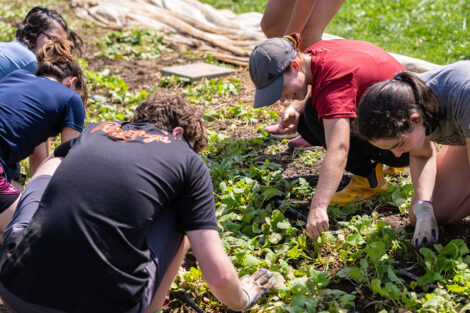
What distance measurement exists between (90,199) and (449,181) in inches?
74.3

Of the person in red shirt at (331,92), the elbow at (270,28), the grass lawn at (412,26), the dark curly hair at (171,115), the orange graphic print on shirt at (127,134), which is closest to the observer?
the orange graphic print on shirt at (127,134)

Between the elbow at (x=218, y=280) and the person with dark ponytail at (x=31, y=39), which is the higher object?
the person with dark ponytail at (x=31, y=39)

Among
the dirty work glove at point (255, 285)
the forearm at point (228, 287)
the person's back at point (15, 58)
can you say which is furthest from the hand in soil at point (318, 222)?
the person's back at point (15, 58)

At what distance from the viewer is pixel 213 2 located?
29.4 feet

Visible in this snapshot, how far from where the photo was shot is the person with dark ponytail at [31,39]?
11.4ft

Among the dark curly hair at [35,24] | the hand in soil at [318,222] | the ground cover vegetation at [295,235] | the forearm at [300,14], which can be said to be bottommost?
the ground cover vegetation at [295,235]

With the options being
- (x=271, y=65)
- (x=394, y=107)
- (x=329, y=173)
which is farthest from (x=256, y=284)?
(x=271, y=65)

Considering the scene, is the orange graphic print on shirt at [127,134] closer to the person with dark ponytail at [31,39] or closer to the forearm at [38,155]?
the forearm at [38,155]

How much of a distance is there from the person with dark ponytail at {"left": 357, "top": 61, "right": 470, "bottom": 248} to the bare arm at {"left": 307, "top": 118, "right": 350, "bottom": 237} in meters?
0.27

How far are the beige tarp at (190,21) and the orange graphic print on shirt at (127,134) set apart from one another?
4041 millimetres

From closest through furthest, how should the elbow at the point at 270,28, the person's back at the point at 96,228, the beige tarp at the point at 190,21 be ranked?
the person's back at the point at 96,228 → the elbow at the point at 270,28 → the beige tarp at the point at 190,21

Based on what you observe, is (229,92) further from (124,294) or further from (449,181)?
(124,294)

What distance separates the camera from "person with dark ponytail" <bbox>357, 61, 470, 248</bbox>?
2289mm

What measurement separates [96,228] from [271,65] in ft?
4.62
